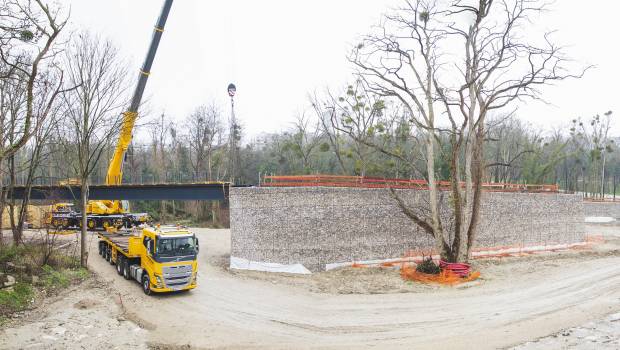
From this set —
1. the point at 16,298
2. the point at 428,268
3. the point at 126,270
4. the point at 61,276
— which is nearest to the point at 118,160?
the point at 126,270

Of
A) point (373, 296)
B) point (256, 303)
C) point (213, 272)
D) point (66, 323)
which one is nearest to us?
point (66, 323)

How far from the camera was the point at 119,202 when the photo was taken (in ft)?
136

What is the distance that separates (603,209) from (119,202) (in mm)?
57681

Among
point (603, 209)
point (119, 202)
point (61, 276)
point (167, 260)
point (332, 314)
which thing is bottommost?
point (332, 314)

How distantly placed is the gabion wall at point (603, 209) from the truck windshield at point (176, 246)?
56.0 m

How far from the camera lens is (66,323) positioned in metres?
15.3

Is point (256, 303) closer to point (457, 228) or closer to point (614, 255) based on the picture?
point (457, 228)

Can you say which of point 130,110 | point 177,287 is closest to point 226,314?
point 177,287

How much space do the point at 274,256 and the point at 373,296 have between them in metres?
6.66

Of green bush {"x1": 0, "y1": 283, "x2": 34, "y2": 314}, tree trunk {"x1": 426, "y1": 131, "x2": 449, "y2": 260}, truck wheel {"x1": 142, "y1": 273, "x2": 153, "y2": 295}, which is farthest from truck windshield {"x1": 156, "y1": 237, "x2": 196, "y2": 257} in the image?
tree trunk {"x1": 426, "y1": 131, "x2": 449, "y2": 260}

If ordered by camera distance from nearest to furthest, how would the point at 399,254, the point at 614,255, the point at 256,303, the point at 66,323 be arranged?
the point at 66,323 < the point at 256,303 < the point at 399,254 < the point at 614,255

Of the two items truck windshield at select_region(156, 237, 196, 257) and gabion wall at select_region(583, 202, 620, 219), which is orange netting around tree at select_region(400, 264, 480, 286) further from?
gabion wall at select_region(583, 202, 620, 219)

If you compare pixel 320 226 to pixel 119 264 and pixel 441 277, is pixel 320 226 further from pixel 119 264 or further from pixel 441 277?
pixel 119 264

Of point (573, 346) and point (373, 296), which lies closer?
point (573, 346)
